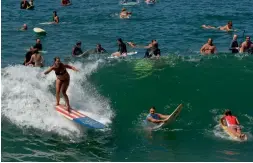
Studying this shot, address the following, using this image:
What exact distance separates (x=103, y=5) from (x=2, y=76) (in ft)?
77.8

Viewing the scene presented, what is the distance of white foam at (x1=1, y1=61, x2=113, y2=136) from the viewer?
1947 centimetres

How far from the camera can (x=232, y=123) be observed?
1942cm

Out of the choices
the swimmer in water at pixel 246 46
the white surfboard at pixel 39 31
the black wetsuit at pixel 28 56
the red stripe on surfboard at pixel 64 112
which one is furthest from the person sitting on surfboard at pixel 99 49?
the red stripe on surfboard at pixel 64 112

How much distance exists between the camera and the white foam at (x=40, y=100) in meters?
19.5

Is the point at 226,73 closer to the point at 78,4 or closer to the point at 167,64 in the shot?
the point at 167,64

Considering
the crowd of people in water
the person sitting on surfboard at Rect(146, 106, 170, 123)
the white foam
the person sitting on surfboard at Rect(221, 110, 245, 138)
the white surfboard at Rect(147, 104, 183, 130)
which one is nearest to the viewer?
the crowd of people in water

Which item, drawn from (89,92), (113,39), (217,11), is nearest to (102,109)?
(89,92)

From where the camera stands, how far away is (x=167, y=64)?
2642cm

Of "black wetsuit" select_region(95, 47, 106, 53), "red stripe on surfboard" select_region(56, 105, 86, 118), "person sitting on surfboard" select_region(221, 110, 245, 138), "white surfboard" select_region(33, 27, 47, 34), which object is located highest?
"white surfboard" select_region(33, 27, 47, 34)

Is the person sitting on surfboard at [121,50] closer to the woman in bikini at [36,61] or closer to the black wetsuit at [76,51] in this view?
the black wetsuit at [76,51]

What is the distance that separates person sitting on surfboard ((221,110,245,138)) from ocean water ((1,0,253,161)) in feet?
1.24

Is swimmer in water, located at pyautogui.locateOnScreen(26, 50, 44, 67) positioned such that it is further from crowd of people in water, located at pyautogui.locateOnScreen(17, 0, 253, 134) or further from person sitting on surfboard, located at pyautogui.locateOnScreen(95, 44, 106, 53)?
person sitting on surfboard, located at pyautogui.locateOnScreen(95, 44, 106, 53)

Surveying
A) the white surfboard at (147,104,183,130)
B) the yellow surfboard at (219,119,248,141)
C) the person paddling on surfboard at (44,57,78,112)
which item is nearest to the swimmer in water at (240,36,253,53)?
the yellow surfboard at (219,119,248,141)

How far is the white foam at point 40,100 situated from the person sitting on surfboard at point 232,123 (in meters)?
4.57
